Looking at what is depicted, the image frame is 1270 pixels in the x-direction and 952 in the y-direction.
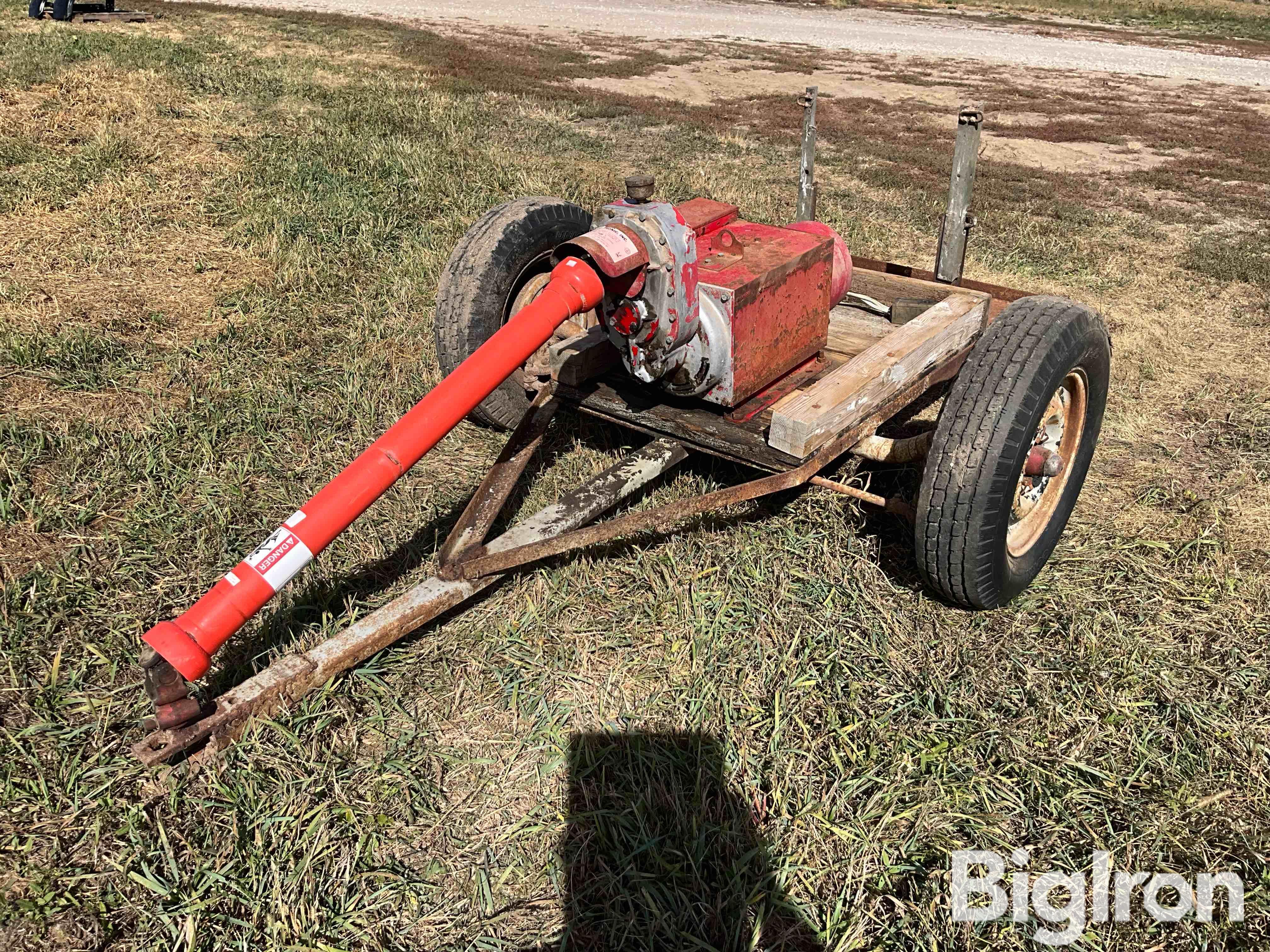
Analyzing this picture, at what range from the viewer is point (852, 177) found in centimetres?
895

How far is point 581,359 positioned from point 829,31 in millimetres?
21761

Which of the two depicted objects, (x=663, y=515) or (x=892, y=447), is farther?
(x=892, y=447)

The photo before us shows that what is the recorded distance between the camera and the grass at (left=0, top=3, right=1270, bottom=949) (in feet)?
7.17

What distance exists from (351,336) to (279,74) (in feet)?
24.3

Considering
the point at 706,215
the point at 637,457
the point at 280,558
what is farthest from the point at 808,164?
the point at 280,558

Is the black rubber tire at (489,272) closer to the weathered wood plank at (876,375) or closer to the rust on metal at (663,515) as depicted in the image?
the rust on metal at (663,515)

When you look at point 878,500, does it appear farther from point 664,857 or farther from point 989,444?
point 664,857

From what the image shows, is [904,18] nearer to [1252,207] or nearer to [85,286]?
[1252,207]

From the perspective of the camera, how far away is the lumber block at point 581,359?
125 inches

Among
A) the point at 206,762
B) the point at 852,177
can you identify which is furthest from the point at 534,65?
the point at 206,762

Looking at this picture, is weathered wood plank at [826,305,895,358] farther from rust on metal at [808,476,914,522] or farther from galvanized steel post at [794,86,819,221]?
galvanized steel post at [794,86,819,221]

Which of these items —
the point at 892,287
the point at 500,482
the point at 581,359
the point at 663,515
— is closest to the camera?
the point at 663,515

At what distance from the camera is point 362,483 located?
2.20 metres

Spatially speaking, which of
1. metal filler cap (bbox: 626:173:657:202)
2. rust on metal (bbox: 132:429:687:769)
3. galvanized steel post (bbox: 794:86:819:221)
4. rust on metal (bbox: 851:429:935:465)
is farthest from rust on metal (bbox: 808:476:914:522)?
galvanized steel post (bbox: 794:86:819:221)
